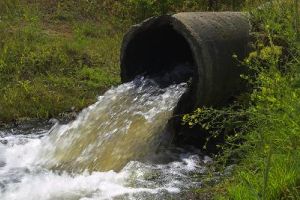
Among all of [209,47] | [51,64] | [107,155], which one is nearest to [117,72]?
[51,64]

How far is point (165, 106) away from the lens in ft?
20.3

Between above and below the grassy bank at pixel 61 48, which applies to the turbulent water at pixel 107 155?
below

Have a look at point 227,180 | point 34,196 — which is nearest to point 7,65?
point 34,196

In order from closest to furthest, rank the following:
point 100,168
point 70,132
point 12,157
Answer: point 100,168
point 12,157
point 70,132

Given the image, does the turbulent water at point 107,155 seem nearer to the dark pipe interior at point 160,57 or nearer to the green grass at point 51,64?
the dark pipe interior at point 160,57

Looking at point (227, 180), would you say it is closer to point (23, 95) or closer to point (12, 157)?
point (12, 157)

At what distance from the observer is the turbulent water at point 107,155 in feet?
15.7

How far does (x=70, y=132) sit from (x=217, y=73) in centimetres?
204

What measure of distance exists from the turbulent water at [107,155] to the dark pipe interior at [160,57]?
26 cm

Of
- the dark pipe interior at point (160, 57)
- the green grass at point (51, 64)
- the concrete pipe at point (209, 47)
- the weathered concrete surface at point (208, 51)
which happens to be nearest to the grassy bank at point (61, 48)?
the green grass at point (51, 64)

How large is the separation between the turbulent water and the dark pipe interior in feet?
0.86

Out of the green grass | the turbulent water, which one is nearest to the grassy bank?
the green grass

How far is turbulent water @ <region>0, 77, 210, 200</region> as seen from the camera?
15.7ft

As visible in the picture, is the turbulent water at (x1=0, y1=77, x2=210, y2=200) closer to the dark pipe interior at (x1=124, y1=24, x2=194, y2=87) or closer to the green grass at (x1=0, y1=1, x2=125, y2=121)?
the dark pipe interior at (x1=124, y1=24, x2=194, y2=87)
